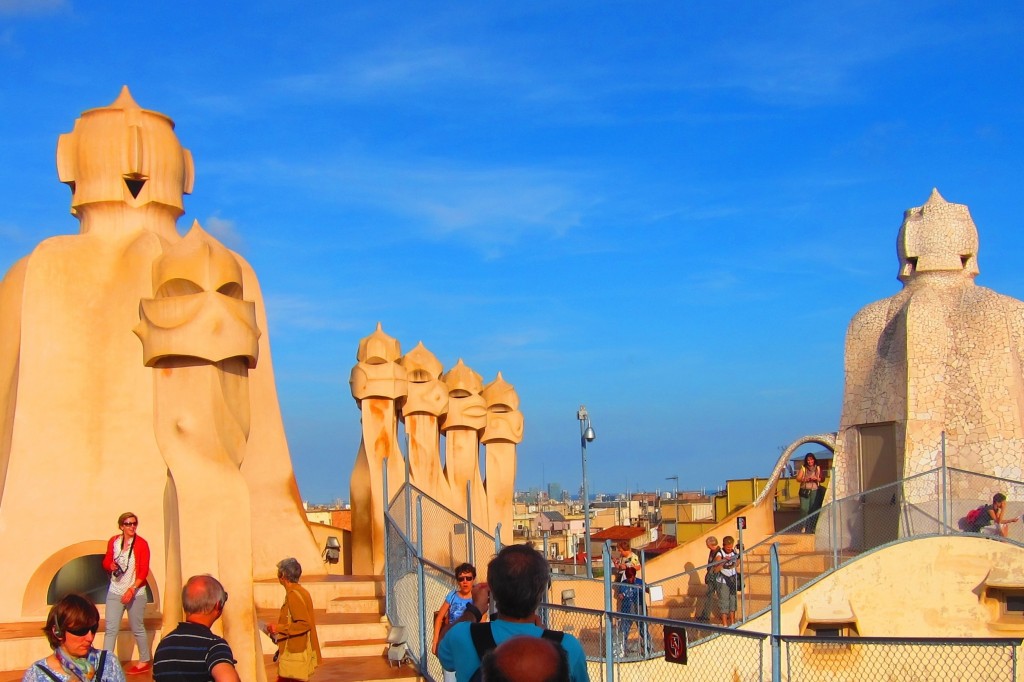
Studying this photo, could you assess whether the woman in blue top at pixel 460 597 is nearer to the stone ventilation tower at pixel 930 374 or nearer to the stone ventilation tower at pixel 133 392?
the stone ventilation tower at pixel 133 392

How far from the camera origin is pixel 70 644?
4867 mm

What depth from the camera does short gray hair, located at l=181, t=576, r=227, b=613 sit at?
499cm

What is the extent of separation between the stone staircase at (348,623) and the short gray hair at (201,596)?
4796 millimetres

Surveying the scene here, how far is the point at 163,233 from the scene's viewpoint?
1358cm

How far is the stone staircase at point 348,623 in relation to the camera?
33.0 ft

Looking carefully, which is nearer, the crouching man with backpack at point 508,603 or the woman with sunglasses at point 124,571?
the crouching man with backpack at point 508,603

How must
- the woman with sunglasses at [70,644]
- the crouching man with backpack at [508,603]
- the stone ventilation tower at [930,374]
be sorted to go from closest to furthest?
the crouching man with backpack at [508,603] → the woman with sunglasses at [70,644] → the stone ventilation tower at [930,374]

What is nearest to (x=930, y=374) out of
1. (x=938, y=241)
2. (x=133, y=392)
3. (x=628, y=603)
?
(x=938, y=241)

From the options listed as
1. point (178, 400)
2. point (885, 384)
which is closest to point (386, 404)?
point (178, 400)

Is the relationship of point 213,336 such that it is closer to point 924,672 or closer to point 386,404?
point 386,404

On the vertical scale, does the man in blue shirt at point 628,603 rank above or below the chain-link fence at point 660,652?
above

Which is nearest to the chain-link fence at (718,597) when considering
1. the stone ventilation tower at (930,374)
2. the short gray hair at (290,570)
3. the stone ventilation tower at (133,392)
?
the stone ventilation tower at (930,374)

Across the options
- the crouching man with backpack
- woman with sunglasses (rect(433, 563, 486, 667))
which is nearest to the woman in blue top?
woman with sunglasses (rect(433, 563, 486, 667))

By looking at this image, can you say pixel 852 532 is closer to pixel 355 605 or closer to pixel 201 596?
pixel 355 605
